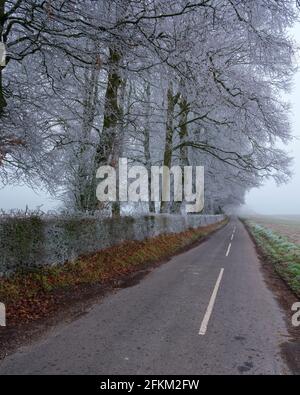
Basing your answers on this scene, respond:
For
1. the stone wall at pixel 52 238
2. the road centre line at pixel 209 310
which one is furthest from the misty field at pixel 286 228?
the road centre line at pixel 209 310

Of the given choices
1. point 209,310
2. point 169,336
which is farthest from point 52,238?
point 169,336

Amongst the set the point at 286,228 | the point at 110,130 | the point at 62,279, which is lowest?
the point at 286,228

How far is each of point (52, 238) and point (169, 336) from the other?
4.70 metres

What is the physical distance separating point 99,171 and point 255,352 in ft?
30.9

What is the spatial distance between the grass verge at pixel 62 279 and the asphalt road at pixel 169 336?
0.97 meters

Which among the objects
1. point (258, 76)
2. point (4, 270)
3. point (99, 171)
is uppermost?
point (258, 76)

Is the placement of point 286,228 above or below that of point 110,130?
below

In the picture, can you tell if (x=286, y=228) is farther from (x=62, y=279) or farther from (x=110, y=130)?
(x=62, y=279)

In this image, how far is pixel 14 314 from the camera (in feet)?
23.7

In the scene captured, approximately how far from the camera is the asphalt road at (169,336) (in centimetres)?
523

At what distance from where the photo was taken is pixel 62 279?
962 centimetres
